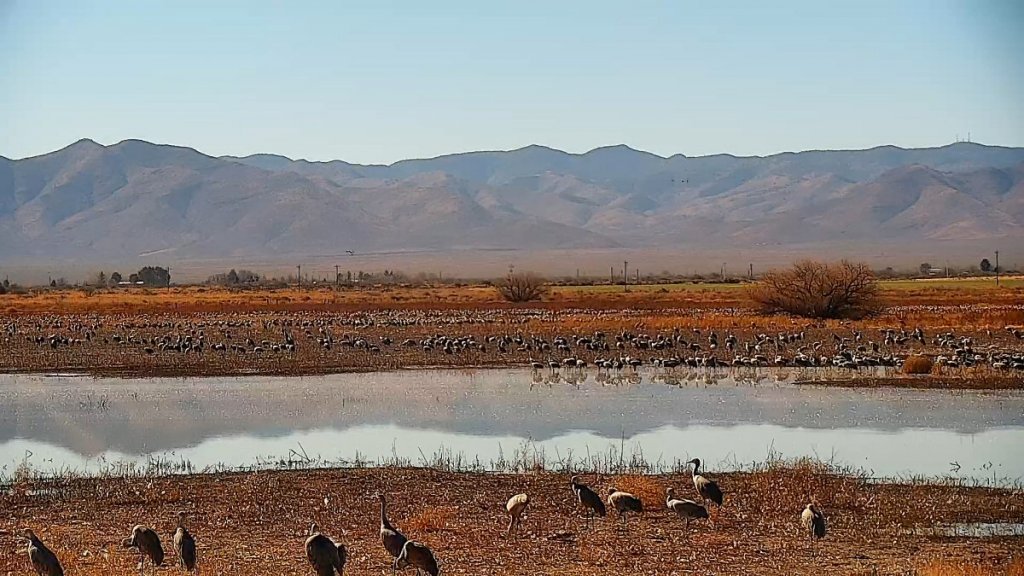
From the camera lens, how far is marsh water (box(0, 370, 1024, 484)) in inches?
821

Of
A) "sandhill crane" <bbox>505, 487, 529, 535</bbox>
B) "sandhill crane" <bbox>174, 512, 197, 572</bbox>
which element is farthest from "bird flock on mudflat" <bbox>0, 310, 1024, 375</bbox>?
"sandhill crane" <bbox>174, 512, 197, 572</bbox>

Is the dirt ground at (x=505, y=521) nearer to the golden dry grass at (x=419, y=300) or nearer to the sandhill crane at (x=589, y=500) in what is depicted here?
the sandhill crane at (x=589, y=500)

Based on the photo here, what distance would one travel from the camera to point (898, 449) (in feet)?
70.0

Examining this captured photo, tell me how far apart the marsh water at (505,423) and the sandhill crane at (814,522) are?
485 centimetres

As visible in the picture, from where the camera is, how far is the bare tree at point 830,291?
5247cm

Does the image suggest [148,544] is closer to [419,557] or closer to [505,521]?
[419,557]

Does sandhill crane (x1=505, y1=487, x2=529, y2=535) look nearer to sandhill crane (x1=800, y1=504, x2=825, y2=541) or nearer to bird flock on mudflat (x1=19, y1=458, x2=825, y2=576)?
bird flock on mudflat (x1=19, y1=458, x2=825, y2=576)

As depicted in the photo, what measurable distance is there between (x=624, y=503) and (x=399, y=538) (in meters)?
3.34

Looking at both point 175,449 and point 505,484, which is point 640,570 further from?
point 175,449

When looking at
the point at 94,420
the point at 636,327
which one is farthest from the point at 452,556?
the point at 636,327

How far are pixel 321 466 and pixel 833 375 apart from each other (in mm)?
17581

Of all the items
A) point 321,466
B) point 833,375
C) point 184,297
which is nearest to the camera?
point 321,466

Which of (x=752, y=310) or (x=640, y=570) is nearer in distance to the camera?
(x=640, y=570)

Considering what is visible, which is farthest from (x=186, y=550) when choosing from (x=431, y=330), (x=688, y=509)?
(x=431, y=330)
